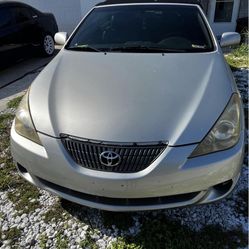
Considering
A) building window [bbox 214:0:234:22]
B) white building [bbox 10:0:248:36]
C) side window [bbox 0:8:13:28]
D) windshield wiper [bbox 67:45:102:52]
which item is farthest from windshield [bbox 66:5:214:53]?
building window [bbox 214:0:234:22]

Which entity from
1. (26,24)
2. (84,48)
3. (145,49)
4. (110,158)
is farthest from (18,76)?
(110,158)

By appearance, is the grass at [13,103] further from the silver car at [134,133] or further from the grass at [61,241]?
the grass at [61,241]

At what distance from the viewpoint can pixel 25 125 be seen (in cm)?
208

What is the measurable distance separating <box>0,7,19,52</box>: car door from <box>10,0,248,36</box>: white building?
371 cm

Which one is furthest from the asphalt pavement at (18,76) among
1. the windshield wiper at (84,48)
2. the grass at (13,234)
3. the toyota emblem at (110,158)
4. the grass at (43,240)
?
the toyota emblem at (110,158)

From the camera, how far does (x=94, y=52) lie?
2.89m

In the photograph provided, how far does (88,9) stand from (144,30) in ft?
23.2

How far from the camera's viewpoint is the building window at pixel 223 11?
9.84 m

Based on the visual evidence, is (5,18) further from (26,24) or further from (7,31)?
(26,24)

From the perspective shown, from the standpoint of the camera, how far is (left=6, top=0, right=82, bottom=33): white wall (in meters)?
9.50

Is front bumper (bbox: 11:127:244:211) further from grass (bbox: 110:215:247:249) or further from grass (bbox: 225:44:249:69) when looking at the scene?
grass (bbox: 225:44:249:69)

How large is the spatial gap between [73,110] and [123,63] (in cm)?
78

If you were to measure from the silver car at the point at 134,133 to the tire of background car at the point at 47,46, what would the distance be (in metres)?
4.82

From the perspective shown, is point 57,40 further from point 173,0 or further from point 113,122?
point 113,122
